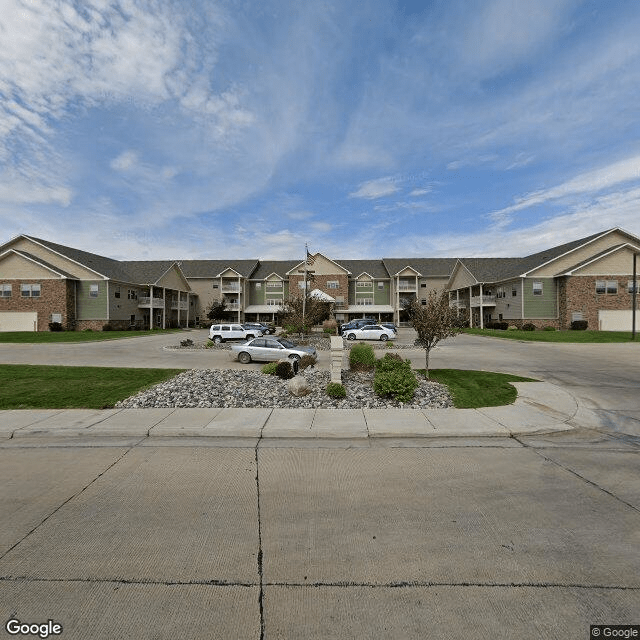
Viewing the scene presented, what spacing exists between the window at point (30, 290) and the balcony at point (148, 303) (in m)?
11.2

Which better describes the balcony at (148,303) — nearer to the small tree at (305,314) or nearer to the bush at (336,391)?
the small tree at (305,314)

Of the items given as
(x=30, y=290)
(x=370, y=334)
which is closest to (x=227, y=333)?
(x=370, y=334)

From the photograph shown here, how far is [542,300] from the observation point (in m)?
44.3

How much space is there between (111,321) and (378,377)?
1718 inches

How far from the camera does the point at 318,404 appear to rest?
1019cm

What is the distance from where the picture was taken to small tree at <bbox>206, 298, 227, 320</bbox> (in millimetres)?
58441

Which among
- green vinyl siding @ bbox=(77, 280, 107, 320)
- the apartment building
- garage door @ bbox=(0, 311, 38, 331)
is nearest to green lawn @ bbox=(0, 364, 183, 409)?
the apartment building

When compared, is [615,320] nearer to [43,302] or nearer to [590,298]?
[590,298]

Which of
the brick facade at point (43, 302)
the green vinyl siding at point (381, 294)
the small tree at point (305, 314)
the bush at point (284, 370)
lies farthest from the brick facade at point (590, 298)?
→ the brick facade at point (43, 302)

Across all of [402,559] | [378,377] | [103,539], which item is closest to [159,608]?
[103,539]

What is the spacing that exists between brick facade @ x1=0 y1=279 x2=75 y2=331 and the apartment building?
12cm

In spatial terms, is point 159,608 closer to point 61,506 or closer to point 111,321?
point 61,506

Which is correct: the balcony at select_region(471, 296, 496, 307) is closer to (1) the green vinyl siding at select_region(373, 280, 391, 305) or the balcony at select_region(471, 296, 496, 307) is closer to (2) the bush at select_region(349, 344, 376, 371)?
(1) the green vinyl siding at select_region(373, 280, 391, 305)
